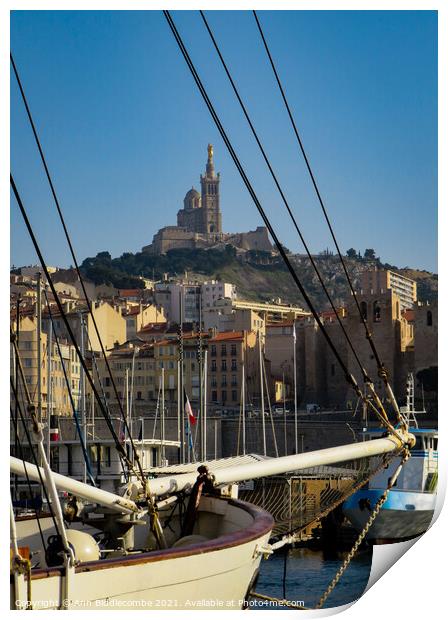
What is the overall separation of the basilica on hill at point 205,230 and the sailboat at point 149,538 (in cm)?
7536

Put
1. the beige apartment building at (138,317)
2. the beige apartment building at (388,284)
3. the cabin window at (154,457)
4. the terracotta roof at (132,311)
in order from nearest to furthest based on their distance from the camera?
the cabin window at (154,457) < the beige apartment building at (388,284) < the beige apartment building at (138,317) < the terracotta roof at (132,311)

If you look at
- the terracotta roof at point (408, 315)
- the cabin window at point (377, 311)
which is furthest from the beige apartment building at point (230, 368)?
the terracotta roof at point (408, 315)

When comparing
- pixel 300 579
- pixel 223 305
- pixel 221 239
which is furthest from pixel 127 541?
pixel 221 239

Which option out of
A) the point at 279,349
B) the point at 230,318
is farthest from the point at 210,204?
the point at 279,349

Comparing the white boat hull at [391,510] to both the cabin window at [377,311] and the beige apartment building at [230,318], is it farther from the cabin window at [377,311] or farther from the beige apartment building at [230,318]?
the beige apartment building at [230,318]

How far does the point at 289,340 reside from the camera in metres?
45.4

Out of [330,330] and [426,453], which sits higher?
[330,330]

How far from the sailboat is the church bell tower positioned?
85.5 m

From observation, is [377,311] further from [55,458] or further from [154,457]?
[55,458]

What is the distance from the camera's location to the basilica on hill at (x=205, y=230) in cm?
8244

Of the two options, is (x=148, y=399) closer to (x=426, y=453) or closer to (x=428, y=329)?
Result: (x=428, y=329)

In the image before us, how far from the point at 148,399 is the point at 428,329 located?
9.13m

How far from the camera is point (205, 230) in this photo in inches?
3583

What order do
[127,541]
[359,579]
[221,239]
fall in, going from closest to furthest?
[127,541], [359,579], [221,239]
